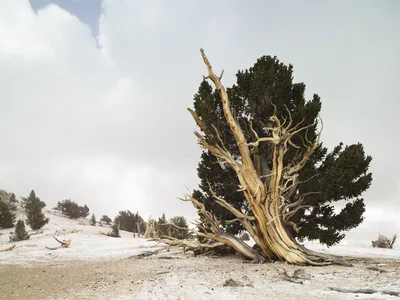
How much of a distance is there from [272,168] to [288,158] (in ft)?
3.21

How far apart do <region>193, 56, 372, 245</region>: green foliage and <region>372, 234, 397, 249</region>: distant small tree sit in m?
13.9

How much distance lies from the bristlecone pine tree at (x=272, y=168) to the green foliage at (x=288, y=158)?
40mm

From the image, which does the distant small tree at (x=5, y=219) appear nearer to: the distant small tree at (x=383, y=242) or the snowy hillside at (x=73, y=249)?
the snowy hillside at (x=73, y=249)

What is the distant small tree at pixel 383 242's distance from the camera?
21.4m

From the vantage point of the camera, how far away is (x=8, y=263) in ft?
35.0

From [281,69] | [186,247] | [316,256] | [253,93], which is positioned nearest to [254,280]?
[316,256]

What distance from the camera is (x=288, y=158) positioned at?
40.2 feet

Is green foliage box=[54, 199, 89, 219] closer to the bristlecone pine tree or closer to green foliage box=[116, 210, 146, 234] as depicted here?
green foliage box=[116, 210, 146, 234]

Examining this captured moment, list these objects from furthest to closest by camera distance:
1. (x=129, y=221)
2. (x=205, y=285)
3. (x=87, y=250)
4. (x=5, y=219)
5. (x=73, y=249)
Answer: (x=129, y=221) → (x=5, y=219) → (x=73, y=249) → (x=87, y=250) → (x=205, y=285)

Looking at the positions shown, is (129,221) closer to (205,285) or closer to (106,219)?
(106,219)

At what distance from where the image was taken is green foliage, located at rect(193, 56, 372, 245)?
10250 millimetres

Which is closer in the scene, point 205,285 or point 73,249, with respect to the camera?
point 205,285

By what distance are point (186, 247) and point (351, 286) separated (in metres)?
8.50

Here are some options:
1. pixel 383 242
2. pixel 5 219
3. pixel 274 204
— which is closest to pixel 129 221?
pixel 5 219
